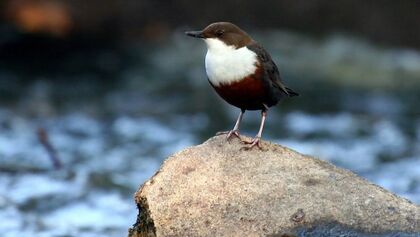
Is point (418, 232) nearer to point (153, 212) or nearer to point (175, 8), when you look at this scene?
point (153, 212)

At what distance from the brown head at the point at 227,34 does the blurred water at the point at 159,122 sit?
2175mm

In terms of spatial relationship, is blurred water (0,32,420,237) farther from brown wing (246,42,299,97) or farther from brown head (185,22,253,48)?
brown head (185,22,253,48)

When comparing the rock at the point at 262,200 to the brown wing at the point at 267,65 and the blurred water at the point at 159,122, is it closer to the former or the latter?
the brown wing at the point at 267,65

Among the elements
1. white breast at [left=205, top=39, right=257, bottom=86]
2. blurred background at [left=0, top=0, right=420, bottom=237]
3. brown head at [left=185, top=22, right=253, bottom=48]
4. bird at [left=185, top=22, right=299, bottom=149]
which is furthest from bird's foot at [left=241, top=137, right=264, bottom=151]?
blurred background at [left=0, top=0, right=420, bottom=237]

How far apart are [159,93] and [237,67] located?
629 centimetres

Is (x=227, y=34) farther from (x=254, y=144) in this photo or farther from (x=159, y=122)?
(x=159, y=122)

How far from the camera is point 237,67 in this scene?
155 inches

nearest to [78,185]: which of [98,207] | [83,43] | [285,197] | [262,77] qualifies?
[98,207]

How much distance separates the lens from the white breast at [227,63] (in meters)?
3.91

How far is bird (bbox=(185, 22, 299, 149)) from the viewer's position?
12.9ft

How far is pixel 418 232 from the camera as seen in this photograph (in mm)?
3357

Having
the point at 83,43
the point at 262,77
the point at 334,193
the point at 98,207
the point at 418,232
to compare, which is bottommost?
the point at 418,232

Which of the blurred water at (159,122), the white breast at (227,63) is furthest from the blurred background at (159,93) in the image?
the white breast at (227,63)

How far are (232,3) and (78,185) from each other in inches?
200
